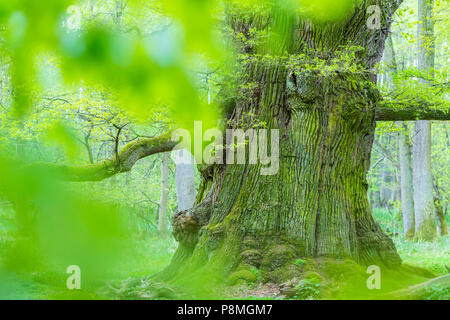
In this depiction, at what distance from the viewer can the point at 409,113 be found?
28.3ft

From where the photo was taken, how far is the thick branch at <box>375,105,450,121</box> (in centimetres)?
852

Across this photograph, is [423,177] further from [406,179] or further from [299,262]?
[299,262]

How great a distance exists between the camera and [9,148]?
3.07 feet

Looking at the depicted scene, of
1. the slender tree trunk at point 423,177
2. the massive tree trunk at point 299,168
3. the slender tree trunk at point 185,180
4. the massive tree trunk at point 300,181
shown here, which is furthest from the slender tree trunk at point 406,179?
the massive tree trunk at point 300,181

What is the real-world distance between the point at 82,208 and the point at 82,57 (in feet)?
1.11

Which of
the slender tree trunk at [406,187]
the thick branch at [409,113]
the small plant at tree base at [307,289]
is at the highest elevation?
the thick branch at [409,113]

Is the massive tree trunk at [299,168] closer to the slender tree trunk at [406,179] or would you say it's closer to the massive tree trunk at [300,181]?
the massive tree trunk at [300,181]

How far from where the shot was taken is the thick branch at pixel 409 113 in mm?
8516

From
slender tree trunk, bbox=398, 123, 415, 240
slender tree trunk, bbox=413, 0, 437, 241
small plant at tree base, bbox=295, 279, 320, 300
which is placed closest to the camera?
small plant at tree base, bbox=295, 279, 320, 300

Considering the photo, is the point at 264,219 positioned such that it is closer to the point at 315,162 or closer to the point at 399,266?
the point at 315,162

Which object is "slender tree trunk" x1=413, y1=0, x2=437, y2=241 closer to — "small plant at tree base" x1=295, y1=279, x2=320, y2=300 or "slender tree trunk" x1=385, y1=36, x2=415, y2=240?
"slender tree trunk" x1=385, y1=36, x2=415, y2=240

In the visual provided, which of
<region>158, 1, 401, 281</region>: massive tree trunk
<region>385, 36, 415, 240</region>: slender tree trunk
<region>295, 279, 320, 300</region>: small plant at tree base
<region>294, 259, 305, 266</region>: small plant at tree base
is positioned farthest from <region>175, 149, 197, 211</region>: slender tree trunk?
<region>295, 279, 320, 300</region>: small plant at tree base

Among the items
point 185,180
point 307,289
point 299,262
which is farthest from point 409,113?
point 185,180
